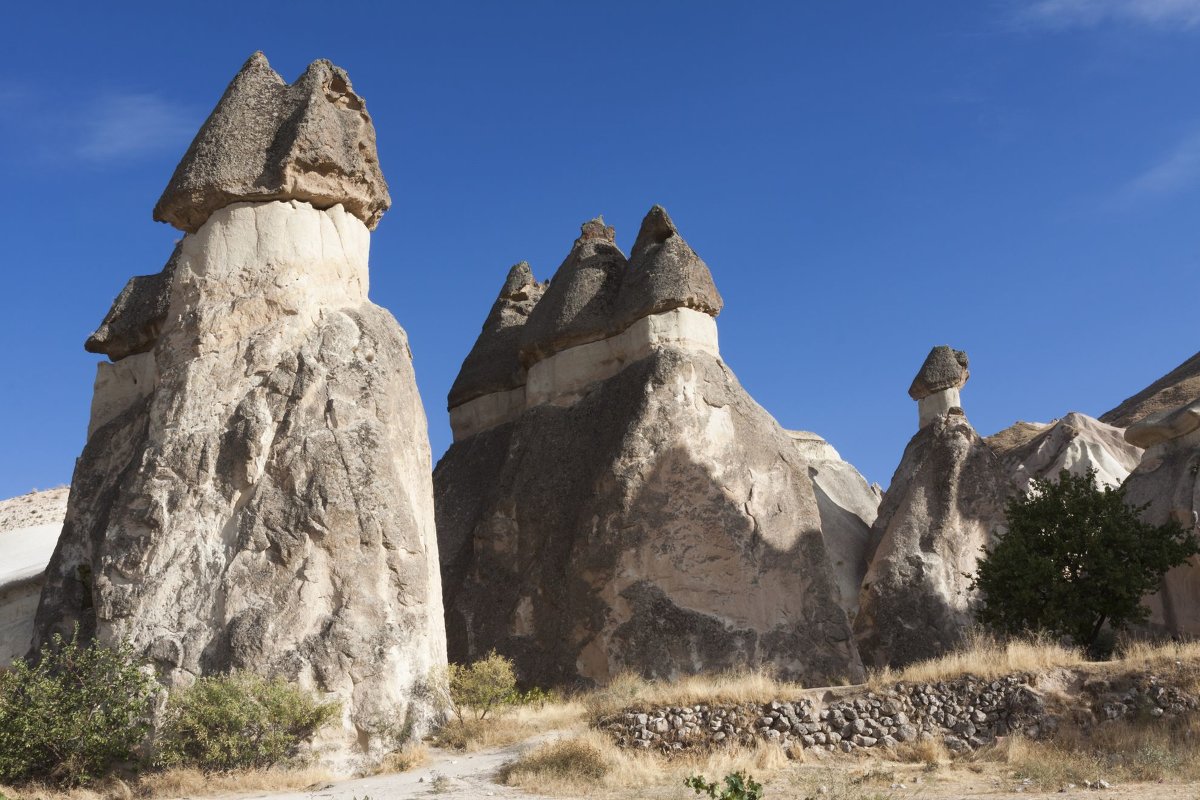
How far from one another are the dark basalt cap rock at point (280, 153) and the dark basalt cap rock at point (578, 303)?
4.91m

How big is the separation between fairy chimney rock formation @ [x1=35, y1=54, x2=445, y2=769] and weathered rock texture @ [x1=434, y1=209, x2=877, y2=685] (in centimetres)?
360

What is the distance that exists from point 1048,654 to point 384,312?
8.24 metres

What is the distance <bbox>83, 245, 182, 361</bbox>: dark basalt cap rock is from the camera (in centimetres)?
1524

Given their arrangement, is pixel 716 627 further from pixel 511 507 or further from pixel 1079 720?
pixel 1079 720

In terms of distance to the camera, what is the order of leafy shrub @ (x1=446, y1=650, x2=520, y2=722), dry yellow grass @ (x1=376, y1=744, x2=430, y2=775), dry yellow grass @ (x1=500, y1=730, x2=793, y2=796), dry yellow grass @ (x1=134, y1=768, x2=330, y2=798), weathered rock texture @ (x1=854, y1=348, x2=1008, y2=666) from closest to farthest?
dry yellow grass @ (x1=500, y1=730, x2=793, y2=796), dry yellow grass @ (x1=134, y1=768, x2=330, y2=798), dry yellow grass @ (x1=376, y1=744, x2=430, y2=775), leafy shrub @ (x1=446, y1=650, x2=520, y2=722), weathered rock texture @ (x1=854, y1=348, x2=1008, y2=666)

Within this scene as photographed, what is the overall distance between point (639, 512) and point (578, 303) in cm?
450

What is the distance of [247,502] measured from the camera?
40.8 feet

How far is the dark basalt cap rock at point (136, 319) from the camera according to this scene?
50.0 feet

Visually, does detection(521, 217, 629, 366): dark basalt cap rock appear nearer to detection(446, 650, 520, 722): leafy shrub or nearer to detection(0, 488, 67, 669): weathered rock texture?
detection(446, 650, 520, 722): leafy shrub

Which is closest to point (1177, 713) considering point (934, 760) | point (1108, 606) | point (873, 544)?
point (934, 760)

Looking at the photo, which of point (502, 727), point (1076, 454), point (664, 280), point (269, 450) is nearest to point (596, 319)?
point (664, 280)

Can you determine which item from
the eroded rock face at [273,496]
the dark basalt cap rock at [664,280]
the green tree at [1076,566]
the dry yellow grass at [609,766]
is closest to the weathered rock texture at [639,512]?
the dark basalt cap rock at [664,280]

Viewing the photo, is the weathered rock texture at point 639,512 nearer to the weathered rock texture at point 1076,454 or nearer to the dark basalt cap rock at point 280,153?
the dark basalt cap rock at point 280,153

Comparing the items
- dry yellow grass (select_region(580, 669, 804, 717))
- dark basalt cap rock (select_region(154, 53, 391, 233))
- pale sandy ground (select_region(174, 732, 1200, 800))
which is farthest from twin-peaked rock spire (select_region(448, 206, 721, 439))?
pale sandy ground (select_region(174, 732, 1200, 800))
